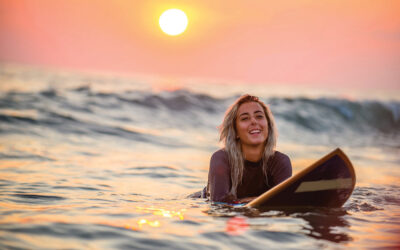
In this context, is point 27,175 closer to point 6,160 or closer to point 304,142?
point 6,160

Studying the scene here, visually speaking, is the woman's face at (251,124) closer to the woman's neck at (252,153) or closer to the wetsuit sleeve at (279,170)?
the woman's neck at (252,153)

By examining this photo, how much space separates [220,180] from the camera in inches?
Result: 185

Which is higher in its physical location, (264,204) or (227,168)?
(227,168)

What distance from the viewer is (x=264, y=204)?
4.50 metres

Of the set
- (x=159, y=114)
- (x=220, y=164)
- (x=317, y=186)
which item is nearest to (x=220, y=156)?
(x=220, y=164)

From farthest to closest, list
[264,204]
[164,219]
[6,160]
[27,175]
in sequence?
[6,160], [27,175], [264,204], [164,219]

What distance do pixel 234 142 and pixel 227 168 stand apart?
35 cm

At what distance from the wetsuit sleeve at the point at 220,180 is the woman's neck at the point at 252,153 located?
30cm

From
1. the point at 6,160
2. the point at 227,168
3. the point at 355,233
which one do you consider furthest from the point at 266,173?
the point at 6,160

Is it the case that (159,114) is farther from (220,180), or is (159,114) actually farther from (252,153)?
(220,180)

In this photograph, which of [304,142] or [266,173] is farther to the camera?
[304,142]

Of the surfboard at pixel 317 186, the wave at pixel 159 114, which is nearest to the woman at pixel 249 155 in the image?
the surfboard at pixel 317 186

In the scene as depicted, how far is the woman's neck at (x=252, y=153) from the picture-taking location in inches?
196

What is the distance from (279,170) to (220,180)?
69cm
